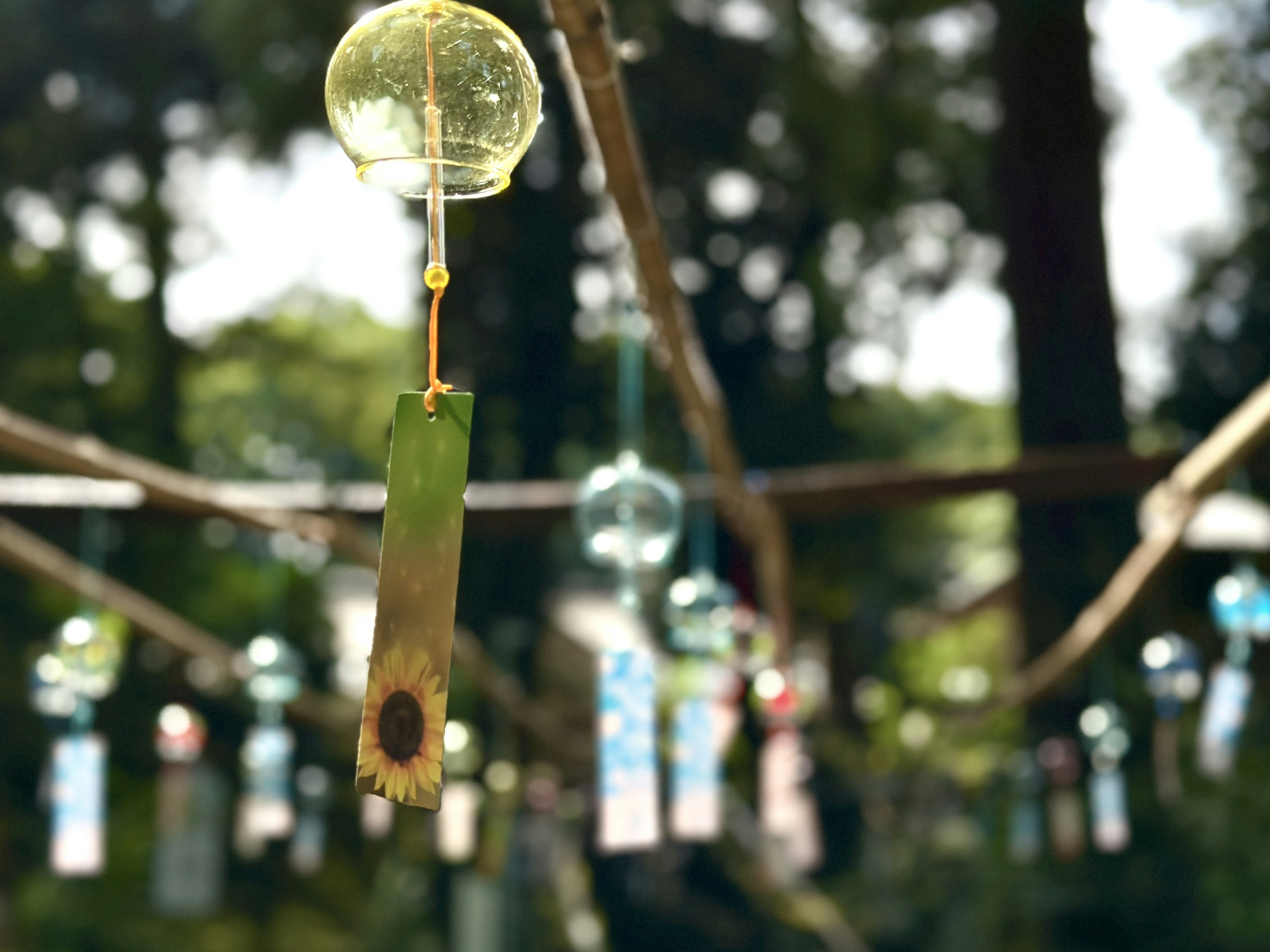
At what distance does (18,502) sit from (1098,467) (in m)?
3.84

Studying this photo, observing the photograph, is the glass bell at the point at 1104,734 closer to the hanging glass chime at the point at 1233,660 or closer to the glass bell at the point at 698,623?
the hanging glass chime at the point at 1233,660

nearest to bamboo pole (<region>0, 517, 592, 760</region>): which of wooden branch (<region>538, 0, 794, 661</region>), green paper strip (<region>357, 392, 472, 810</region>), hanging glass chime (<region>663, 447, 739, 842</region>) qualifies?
hanging glass chime (<region>663, 447, 739, 842</region>)

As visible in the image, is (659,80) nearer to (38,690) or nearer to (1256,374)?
(1256,374)

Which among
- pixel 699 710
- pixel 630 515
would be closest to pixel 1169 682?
pixel 699 710

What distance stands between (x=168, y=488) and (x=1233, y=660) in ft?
11.7

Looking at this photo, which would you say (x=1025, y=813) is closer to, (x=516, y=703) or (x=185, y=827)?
(x=516, y=703)

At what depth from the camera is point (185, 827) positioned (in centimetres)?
833

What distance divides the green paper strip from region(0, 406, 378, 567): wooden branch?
2.31 metres

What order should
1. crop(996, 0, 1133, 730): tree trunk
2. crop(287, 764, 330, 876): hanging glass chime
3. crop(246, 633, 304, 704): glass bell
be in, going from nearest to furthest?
crop(246, 633, 304, 704): glass bell, crop(996, 0, 1133, 730): tree trunk, crop(287, 764, 330, 876): hanging glass chime

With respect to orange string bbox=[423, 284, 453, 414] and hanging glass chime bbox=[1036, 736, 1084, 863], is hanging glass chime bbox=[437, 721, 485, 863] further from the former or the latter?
orange string bbox=[423, 284, 453, 414]

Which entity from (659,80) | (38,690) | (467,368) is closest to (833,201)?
(659,80)

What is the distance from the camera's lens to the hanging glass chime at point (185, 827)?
6.85m

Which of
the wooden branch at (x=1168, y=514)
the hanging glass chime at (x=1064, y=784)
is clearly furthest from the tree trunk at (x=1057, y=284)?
the wooden branch at (x=1168, y=514)

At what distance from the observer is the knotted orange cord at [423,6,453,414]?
1458 millimetres
